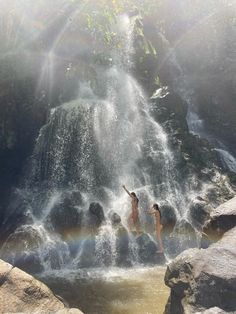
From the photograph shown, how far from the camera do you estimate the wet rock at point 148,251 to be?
15.6m

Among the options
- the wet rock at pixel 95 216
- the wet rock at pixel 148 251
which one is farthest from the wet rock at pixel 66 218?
the wet rock at pixel 148 251

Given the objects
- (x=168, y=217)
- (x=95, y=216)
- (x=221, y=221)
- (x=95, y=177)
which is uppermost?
(x=95, y=177)

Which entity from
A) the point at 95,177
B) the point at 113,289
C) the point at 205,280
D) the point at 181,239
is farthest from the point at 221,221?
the point at 95,177

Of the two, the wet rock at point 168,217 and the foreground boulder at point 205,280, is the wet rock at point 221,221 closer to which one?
the foreground boulder at point 205,280

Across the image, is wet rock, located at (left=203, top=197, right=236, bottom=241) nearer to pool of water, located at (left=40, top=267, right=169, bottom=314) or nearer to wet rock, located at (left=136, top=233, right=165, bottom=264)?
pool of water, located at (left=40, top=267, right=169, bottom=314)

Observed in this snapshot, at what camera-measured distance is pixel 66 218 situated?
17.7 meters

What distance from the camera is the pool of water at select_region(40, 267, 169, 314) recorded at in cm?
1106

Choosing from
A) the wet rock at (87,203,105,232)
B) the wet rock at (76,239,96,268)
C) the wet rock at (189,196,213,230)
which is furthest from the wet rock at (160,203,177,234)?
the wet rock at (76,239,96,268)

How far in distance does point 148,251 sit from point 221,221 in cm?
571

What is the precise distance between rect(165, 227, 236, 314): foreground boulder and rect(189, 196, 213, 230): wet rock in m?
8.32

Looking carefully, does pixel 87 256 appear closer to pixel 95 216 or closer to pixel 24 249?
pixel 95 216

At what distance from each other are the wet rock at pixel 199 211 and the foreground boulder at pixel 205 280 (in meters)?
8.32

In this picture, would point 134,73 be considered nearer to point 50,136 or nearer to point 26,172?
point 50,136

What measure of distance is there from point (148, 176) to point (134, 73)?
9.57 meters
